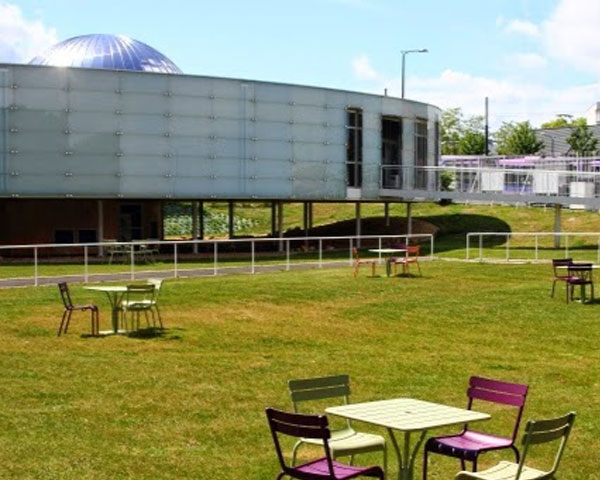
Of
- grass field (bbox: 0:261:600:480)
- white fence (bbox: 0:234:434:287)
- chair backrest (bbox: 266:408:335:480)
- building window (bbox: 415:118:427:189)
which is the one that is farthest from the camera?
building window (bbox: 415:118:427:189)

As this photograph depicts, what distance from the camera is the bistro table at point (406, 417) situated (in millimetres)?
8664

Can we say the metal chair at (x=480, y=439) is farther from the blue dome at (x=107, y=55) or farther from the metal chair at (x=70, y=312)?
the blue dome at (x=107, y=55)

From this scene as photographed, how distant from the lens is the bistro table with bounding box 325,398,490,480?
866 centimetres

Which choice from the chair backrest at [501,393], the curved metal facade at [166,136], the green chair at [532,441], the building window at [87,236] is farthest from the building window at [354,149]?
the green chair at [532,441]

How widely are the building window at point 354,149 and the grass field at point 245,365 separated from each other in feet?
76.2

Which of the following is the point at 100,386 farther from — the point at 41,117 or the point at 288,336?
the point at 41,117

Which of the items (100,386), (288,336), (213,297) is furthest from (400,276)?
(100,386)

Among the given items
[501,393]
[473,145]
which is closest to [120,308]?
[501,393]

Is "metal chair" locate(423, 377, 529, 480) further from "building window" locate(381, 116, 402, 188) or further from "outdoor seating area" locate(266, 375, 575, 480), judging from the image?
"building window" locate(381, 116, 402, 188)

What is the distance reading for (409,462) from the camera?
8852 mm

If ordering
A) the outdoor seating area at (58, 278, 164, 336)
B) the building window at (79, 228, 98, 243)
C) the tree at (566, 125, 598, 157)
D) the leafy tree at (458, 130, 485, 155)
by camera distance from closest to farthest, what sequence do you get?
1. the outdoor seating area at (58, 278, 164, 336)
2. the building window at (79, 228, 98, 243)
3. the tree at (566, 125, 598, 157)
4. the leafy tree at (458, 130, 485, 155)

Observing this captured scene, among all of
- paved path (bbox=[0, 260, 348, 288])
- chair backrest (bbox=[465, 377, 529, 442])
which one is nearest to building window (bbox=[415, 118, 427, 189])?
paved path (bbox=[0, 260, 348, 288])

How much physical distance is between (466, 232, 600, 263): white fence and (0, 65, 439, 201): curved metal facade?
8.47 m

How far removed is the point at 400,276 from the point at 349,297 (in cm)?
655
